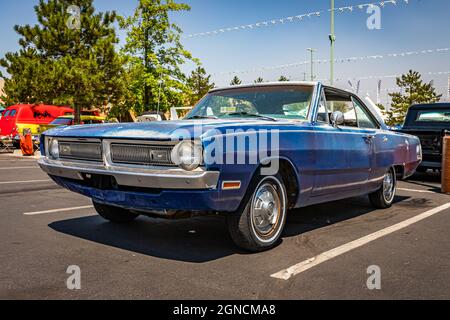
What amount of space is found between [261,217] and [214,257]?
1.73 ft

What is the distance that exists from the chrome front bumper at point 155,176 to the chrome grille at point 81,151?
6cm

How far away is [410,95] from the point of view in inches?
2267

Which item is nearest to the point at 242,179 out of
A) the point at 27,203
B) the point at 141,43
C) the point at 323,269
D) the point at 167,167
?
the point at 167,167

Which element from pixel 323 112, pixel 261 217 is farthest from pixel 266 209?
pixel 323 112

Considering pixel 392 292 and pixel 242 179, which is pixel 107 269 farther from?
pixel 392 292

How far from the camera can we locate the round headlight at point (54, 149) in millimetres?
4395

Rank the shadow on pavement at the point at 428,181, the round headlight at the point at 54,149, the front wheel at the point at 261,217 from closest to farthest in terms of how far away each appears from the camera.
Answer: the front wheel at the point at 261,217, the round headlight at the point at 54,149, the shadow on pavement at the point at 428,181

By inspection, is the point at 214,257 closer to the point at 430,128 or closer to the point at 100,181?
the point at 100,181

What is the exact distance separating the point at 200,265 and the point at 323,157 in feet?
5.53

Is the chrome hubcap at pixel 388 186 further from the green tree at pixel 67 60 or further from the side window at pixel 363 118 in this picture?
the green tree at pixel 67 60

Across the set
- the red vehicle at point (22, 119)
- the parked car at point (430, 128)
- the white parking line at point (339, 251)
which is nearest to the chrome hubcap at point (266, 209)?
the white parking line at point (339, 251)

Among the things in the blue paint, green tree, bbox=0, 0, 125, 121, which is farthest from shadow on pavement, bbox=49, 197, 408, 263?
green tree, bbox=0, 0, 125, 121

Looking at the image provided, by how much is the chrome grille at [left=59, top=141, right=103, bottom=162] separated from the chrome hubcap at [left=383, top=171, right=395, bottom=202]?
155 inches

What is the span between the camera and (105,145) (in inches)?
150
